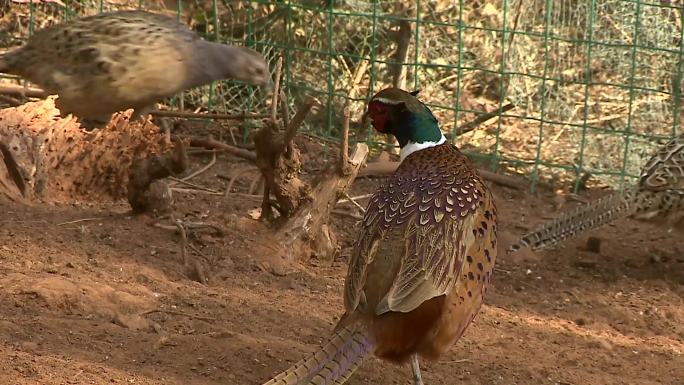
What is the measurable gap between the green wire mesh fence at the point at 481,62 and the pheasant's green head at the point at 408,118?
10.2 ft

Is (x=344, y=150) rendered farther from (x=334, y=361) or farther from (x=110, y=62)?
(x=334, y=361)

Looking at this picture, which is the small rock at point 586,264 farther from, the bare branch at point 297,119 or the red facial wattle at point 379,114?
the red facial wattle at point 379,114

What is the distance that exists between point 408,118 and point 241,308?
3.61 feet

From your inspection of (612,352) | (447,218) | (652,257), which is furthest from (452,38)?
(447,218)

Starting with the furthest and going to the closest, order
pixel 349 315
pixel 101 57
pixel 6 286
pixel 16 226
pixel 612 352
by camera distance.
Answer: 1. pixel 101 57
2. pixel 16 226
3. pixel 612 352
4. pixel 6 286
5. pixel 349 315

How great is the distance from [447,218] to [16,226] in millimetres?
2395

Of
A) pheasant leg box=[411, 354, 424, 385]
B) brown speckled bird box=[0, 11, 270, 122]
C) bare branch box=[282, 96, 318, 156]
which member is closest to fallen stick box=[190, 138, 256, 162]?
brown speckled bird box=[0, 11, 270, 122]

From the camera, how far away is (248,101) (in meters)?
8.51

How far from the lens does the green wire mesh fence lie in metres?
8.08

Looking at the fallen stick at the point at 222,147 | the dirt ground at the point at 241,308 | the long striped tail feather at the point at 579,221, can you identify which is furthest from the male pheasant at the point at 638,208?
the fallen stick at the point at 222,147

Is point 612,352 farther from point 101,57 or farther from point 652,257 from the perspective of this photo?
point 101,57

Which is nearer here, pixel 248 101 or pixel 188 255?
pixel 188 255

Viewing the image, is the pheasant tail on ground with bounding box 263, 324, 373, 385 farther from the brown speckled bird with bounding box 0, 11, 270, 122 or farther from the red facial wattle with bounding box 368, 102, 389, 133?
the brown speckled bird with bounding box 0, 11, 270, 122

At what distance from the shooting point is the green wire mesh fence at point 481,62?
8.08 m
